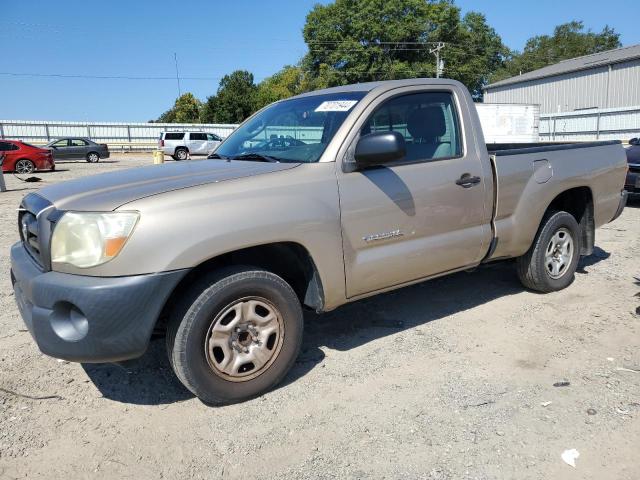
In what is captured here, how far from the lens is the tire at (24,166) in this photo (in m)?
22.0

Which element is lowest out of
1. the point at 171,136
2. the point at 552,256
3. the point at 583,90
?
the point at 552,256

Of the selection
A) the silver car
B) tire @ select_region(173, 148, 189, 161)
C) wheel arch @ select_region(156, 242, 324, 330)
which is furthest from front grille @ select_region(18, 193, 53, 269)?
tire @ select_region(173, 148, 189, 161)

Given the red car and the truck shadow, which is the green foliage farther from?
the truck shadow

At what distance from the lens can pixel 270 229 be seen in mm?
3033

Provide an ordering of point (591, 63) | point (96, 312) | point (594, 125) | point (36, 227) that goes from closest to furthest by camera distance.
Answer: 1. point (96, 312)
2. point (36, 227)
3. point (594, 125)
4. point (591, 63)

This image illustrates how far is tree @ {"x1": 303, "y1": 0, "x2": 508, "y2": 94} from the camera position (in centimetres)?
5794

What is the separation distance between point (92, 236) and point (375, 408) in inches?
72.0

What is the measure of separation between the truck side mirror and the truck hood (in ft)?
1.37

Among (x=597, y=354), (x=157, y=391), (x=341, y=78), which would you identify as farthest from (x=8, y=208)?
(x=341, y=78)

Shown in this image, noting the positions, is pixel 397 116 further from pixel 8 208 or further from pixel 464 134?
pixel 8 208

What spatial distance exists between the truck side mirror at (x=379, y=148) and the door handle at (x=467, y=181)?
2.53ft

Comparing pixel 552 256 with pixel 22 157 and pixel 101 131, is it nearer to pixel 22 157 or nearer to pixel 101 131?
pixel 22 157

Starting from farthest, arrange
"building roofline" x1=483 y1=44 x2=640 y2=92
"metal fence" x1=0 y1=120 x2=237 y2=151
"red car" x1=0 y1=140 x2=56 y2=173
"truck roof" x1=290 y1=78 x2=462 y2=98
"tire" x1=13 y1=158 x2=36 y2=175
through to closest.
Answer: "metal fence" x1=0 y1=120 x2=237 y2=151
"building roofline" x1=483 y1=44 x2=640 y2=92
"tire" x1=13 y1=158 x2=36 y2=175
"red car" x1=0 y1=140 x2=56 y2=173
"truck roof" x1=290 y1=78 x2=462 y2=98

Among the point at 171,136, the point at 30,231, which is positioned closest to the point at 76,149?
the point at 171,136
